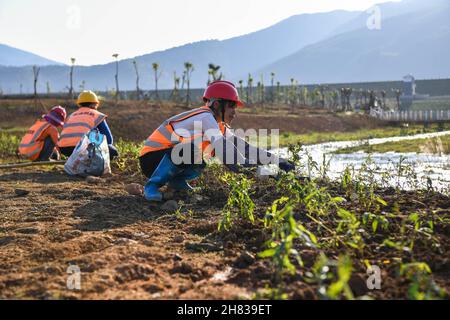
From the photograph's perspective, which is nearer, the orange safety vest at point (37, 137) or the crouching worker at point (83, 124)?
the crouching worker at point (83, 124)

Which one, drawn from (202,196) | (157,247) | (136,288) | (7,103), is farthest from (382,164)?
(7,103)

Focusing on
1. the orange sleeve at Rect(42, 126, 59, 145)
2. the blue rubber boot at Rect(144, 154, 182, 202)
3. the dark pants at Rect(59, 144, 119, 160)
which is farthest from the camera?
the orange sleeve at Rect(42, 126, 59, 145)

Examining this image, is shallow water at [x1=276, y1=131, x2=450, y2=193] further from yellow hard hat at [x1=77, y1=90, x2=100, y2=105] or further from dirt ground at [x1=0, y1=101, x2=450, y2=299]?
yellow hard hat at [x1=77, y1=90, x2=100, y2=105]

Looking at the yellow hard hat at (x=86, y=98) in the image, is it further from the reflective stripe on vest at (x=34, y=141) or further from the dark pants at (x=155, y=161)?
the dark pants at (x=155, y=161)

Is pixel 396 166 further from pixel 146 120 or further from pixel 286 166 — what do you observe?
pixel 146 120

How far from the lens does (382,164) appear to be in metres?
8.40

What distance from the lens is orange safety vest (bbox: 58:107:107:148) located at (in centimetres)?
692

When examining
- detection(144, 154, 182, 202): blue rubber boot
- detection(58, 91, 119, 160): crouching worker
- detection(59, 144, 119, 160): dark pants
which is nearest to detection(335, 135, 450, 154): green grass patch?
detection(59, 144, 119, 160): dark pants

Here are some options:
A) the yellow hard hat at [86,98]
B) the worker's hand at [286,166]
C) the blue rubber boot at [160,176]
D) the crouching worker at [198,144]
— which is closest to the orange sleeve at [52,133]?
the yellow hard hat at [86,98]

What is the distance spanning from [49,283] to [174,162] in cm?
255

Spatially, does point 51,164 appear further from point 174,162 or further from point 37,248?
point 37,248

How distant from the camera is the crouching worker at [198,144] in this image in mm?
4340

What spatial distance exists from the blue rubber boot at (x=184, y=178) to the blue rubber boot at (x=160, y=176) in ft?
0.70

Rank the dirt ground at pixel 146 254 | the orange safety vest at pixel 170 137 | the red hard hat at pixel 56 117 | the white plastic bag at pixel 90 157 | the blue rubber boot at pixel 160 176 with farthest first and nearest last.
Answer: the red hard hat at pixel 56 117 < the white plastic bag at pixel 90 157 < the blue rubber boot at pixel 160 176 < the orange safety vest at pixel 170 137 < the dirt ground at pixel 146 254
